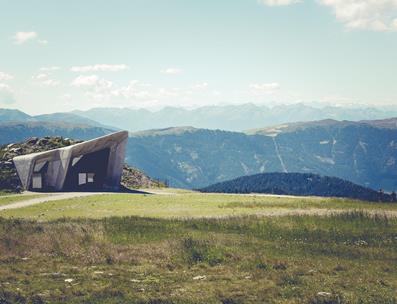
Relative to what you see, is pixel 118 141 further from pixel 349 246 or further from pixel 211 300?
pixel 211 300

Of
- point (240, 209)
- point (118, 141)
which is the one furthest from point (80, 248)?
point (118, 141)

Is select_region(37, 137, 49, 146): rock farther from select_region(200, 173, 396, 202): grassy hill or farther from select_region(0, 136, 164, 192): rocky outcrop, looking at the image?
select_region(200, 173, 396, 202): grassy hill

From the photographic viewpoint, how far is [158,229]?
2689 centimetres

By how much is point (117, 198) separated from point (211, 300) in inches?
1515

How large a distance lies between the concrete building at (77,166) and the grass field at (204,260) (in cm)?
3545

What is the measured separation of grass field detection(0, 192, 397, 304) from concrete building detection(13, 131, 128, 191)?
3545cm

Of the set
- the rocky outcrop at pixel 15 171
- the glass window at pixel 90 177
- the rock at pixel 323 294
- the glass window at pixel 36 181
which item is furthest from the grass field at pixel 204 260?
the glass window at pixel 90 177

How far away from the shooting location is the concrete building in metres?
63.8

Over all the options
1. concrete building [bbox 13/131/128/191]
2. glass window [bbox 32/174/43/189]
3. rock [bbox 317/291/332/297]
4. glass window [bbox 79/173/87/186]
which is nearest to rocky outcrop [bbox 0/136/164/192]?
concrete building [bbox 13/131/128/191]

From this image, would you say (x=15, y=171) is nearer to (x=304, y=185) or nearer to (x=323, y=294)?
(x=323, y=294)

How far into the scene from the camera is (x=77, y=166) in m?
69.4

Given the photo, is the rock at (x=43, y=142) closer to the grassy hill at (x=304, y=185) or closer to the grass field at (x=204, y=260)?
the grass field at (x=204, y=260)

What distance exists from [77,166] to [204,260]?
5387cm

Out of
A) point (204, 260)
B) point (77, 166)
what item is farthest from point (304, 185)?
point (204, 260)
